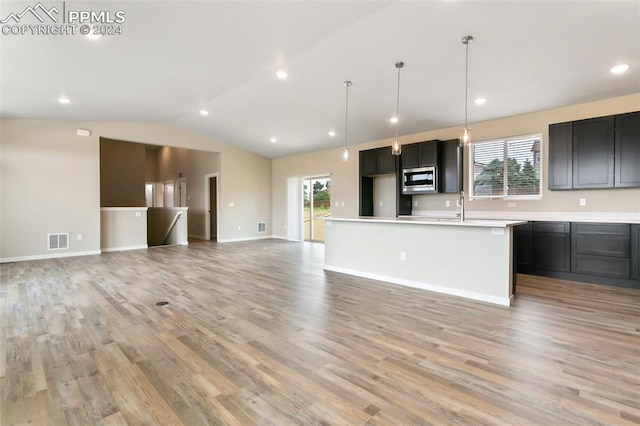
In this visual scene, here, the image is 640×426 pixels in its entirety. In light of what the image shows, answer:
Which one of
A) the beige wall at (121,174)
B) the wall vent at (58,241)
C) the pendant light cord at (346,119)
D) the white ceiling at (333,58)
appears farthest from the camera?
the beige wall at (121,174)

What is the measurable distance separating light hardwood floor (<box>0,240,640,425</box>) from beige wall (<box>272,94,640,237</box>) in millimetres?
1340

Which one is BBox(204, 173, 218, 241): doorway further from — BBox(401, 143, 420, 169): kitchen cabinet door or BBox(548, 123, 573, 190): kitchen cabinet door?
BBox(548, 123, 573, 190): kitchen cabinet door

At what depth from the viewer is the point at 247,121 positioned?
701 centimetres

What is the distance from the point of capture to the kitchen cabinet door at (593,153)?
4.25 m

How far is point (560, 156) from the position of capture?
183 inches

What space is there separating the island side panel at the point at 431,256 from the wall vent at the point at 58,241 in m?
5.80

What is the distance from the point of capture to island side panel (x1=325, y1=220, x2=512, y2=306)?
3.41 meters

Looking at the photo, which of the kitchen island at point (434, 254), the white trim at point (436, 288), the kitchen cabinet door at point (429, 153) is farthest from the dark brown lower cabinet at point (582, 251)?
the kitchen cabinet door at point (429, 153)

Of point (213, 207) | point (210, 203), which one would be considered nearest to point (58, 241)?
point (210, 203)

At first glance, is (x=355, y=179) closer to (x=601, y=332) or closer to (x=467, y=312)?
(x=467, y=312)

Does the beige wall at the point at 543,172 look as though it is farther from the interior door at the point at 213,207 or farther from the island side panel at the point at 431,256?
the interior door at the point at 213,207

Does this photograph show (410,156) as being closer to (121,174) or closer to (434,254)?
(434,254)

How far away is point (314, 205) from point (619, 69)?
24.0 ft

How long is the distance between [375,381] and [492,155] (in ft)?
16.9
